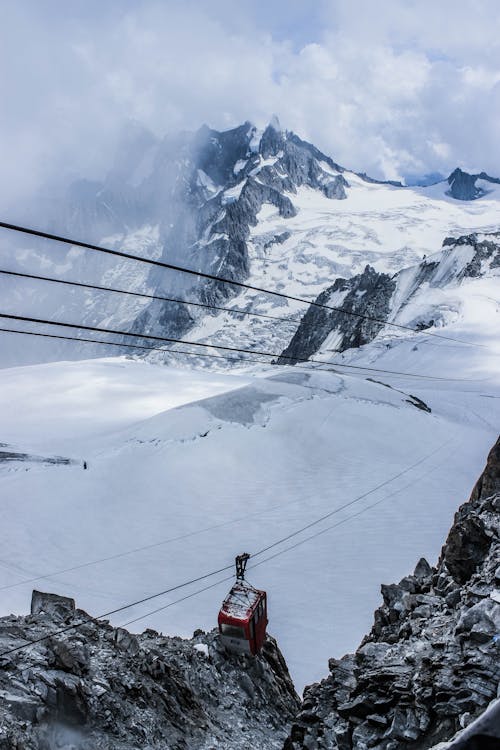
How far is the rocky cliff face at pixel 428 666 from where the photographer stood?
25.0ft

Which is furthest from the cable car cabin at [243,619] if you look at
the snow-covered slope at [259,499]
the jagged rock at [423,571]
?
the snow-covered slope at [259,499]

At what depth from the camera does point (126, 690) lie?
11547 millimetres

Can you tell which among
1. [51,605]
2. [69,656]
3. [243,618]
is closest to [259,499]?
[243,618]

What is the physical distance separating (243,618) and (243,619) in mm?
23

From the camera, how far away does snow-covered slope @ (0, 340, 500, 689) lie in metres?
20.5

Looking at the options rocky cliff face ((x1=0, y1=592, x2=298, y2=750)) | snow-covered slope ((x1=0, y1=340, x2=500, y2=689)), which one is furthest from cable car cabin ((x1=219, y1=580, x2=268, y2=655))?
snow-covered slope ((x1=0, y1=340, x2=500, y2=689))

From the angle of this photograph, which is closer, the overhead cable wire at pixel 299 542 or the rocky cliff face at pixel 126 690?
the rocky cliff face at pixel 126 690

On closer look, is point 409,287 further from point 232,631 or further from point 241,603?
point 232,631

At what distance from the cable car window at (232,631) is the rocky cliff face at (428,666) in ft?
8.42

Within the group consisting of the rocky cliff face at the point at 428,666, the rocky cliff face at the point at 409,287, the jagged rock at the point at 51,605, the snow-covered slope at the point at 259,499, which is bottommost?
the rocky cliff face at the point at 428,666

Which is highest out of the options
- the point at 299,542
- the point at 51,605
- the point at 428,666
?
the point at 299,542

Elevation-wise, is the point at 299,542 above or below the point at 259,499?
below

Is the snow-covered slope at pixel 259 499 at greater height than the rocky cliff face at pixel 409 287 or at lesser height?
lesser

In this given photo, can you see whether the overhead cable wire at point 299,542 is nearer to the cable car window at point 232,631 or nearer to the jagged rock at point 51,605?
the jagged rock at point 51,605
